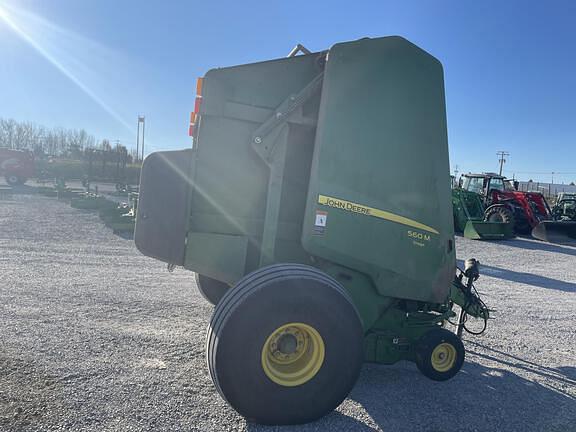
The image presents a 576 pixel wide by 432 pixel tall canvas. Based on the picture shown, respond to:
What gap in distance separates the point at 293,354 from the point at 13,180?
29.4 metres

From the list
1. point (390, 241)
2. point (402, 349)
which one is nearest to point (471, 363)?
point (402, 349)

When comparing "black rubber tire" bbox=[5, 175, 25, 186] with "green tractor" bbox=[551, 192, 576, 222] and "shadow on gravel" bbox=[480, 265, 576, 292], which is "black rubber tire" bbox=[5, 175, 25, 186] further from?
"green tractor" bbox=[551, 192, 576, 222]

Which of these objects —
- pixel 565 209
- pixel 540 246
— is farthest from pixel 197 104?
pixel 565 209

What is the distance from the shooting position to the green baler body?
2938 millimetres

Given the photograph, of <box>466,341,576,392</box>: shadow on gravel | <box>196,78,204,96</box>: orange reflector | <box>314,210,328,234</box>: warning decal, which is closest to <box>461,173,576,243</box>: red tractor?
<box>466,341,576,392</box>: shadow on gravel

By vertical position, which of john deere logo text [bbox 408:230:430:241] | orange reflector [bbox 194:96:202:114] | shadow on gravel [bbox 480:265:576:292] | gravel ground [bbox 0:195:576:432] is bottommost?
gravel ground [bbox 0:195:576:432]

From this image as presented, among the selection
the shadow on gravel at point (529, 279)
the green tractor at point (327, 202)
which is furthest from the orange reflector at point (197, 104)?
the shadow on gravel at point (529, 279)

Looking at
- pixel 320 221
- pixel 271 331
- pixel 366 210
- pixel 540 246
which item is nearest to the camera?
pixel 271 331

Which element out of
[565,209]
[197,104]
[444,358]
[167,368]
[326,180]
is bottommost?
[167,368]

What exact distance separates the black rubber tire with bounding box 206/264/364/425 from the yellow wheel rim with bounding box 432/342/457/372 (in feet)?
3.42

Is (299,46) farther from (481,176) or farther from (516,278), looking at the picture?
(481,176)

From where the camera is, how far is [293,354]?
2.74 m

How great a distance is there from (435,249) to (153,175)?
7.83 ft

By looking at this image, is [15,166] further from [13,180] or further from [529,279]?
[529,279]
